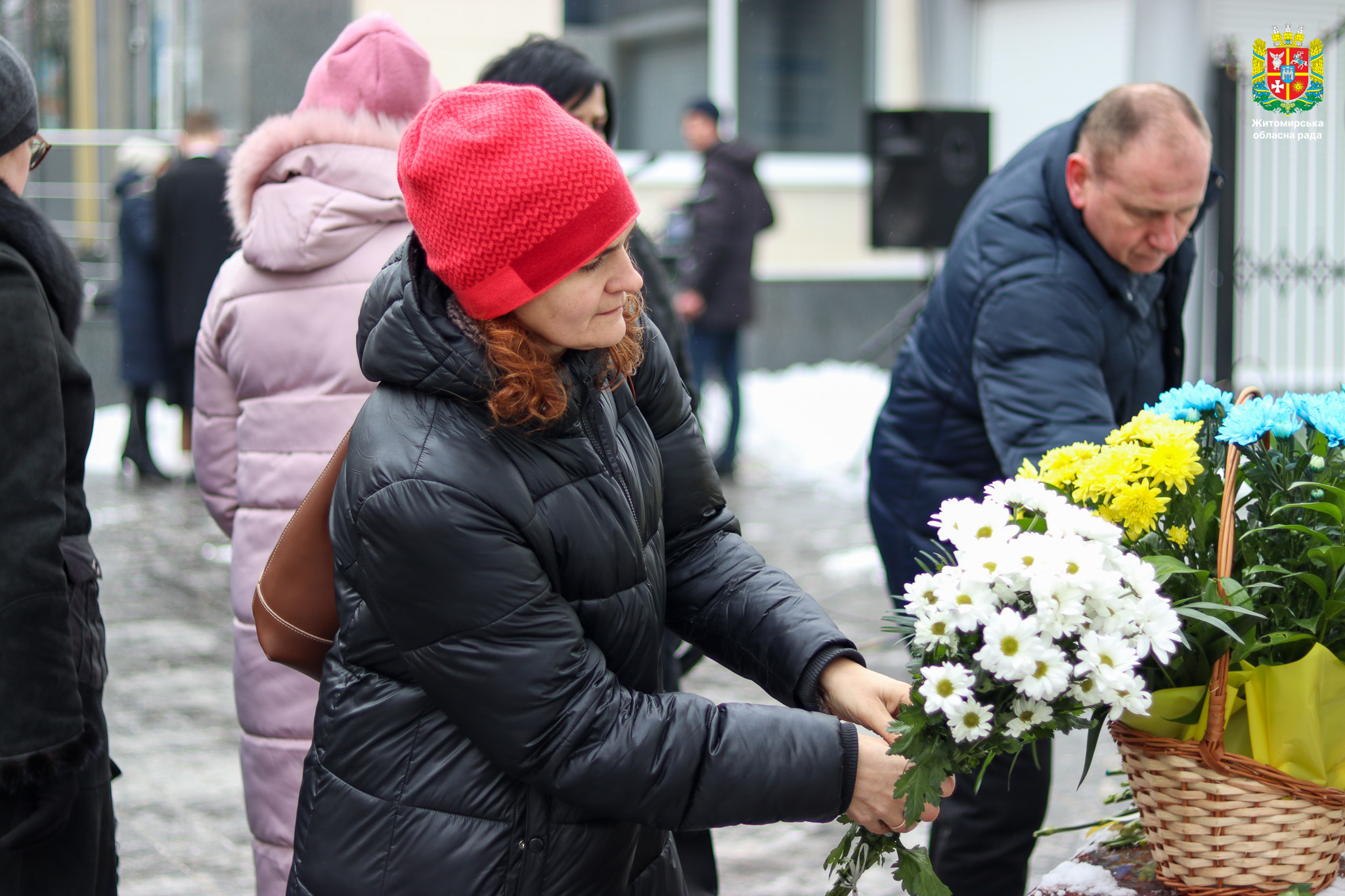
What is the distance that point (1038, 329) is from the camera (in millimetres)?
2662

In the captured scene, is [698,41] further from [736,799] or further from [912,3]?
[736,799]

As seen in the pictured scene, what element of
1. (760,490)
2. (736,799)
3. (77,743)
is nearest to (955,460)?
(736,799)

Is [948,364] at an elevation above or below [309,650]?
above

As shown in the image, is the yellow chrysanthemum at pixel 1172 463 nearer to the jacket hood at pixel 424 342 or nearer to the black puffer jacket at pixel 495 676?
the black puffer jacket at pixel 495 676

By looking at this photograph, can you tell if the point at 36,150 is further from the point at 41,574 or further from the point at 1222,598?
the point at 1222,598

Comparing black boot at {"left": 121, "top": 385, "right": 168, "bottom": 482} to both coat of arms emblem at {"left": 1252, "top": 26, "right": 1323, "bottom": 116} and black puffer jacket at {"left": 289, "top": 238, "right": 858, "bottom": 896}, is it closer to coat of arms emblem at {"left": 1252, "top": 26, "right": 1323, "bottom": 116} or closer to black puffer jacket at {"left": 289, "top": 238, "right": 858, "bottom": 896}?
coat of arms emblem at {"left": 1252, "top": 26, "right": 1323, "bottom": 116}

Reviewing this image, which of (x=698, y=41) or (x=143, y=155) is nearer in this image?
(x=143, y=155)

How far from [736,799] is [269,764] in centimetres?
127

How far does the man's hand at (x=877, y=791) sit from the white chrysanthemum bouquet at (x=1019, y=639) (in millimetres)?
76

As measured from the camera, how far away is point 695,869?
8.89 feet

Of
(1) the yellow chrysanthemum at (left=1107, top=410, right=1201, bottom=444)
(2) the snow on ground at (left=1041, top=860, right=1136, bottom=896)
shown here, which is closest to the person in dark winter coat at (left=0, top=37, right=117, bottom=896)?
(2) the snow on ground at (left=1041, top=860, right=1136, bottom=896)

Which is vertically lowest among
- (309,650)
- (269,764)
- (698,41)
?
(269,764)

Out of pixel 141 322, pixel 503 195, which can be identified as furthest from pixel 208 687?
pixel 141 322

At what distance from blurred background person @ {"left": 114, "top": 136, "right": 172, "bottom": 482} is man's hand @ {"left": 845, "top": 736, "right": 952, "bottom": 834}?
801cm
